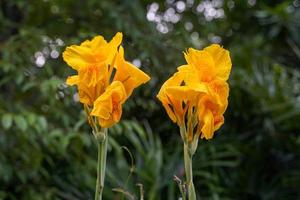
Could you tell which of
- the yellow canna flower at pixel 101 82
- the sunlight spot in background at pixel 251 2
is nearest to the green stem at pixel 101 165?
the yellow canna flower at pixel 101 82

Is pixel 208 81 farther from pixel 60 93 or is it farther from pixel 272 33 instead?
pixel 272 33

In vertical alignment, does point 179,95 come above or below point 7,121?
below

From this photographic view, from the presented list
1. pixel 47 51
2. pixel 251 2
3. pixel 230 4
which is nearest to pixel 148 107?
pixel 47 51

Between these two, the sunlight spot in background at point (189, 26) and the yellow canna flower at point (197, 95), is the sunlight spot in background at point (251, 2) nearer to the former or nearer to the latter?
the sunlight spot in background at point (189, 26)

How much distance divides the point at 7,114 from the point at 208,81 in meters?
1.19

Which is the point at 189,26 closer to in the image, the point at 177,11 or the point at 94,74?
the point at 177,11

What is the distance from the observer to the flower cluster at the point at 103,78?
575mm

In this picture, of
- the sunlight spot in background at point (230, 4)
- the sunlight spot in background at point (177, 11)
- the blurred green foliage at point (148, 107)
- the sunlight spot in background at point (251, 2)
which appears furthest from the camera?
the sunlight spot in background at point (251, 2)

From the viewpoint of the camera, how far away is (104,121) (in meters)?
0.59

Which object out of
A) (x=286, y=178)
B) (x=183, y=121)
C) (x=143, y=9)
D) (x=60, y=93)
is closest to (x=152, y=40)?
(x=143, y=9)

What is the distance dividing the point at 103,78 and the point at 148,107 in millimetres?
1845

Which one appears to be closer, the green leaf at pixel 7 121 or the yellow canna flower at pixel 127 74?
the yellow canna flower at pixel 127 74

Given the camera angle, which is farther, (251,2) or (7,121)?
(251,2)

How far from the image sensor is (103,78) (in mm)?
584
